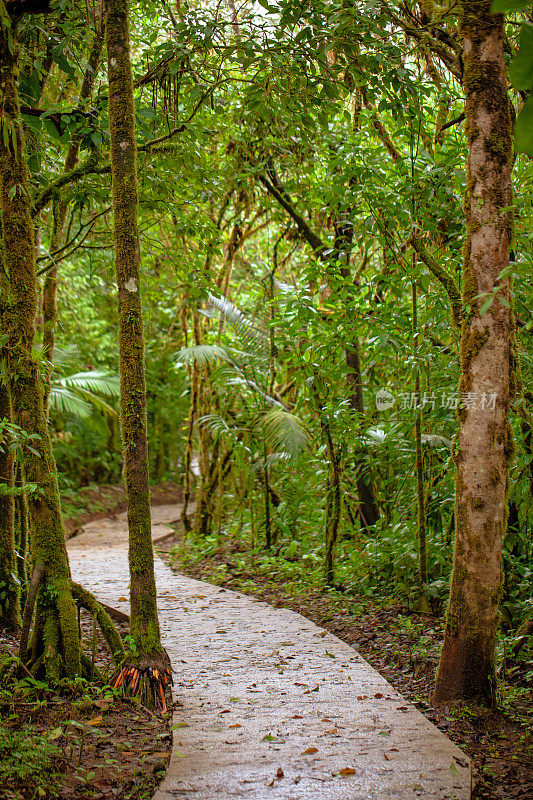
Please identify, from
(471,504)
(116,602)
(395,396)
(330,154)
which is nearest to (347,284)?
(330,154)

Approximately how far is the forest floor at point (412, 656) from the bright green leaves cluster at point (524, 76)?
9.32ft

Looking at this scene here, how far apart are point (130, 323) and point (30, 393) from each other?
2.60 feet

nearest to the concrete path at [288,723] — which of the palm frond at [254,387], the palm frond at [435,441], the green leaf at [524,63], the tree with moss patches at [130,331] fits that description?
the tree with moss patches at [130,331]

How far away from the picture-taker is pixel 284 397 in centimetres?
966

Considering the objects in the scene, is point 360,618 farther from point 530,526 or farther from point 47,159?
point 47,159

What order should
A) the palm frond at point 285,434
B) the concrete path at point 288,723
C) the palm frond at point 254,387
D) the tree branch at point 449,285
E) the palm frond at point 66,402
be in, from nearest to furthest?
the concrete path at point 288,723 < the tree branch at point 449,285 < the palm frond at point 285,434 < the palm frond at point 254,387 < the palm frond at point 66,402

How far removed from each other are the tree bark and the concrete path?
24.0 inches

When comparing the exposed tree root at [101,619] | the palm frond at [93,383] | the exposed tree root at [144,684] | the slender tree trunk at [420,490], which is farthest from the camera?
the palm frond at [93,383]

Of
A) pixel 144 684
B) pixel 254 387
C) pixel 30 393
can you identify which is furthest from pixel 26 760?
pixel 254 387

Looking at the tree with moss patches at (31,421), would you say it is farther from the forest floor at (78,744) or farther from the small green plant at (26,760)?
the small green plant at (26,760)

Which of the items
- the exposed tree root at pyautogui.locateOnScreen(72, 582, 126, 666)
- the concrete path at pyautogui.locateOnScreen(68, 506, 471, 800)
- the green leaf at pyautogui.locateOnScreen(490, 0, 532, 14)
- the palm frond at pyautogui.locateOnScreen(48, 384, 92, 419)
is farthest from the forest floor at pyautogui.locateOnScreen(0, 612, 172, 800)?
the palm frond at pyautogui.locateOnScreen(48, 384, 92, 419)

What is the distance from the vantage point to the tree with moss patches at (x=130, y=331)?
3.77 meters

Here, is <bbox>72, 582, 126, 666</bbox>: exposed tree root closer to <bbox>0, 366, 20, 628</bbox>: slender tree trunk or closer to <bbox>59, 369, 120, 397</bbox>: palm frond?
<bbox>0, 366, 20, 628</bbox>: slender tree trunk

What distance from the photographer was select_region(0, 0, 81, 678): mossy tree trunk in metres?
3.78
